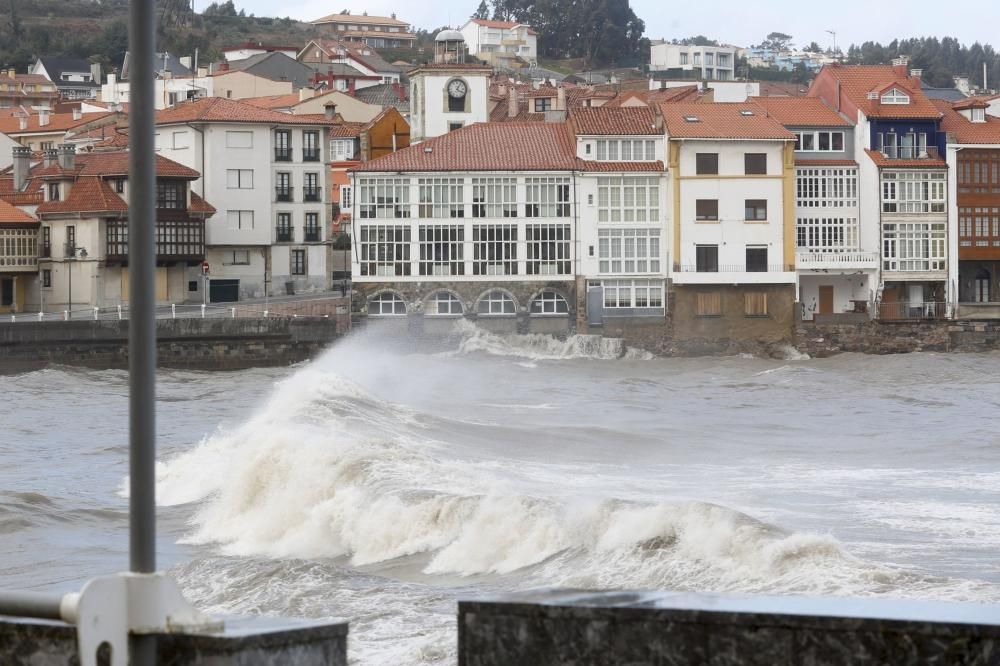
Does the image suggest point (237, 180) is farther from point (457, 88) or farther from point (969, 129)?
point (969, 129)

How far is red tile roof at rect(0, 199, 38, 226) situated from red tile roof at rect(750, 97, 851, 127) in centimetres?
3002

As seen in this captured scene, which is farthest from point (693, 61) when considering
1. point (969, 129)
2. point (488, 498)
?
point (488, 498)

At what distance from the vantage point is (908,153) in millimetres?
69375

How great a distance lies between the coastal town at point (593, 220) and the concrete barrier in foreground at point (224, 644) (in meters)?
57.8

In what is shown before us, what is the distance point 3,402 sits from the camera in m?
45.3

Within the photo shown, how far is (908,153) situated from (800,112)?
4745 mm

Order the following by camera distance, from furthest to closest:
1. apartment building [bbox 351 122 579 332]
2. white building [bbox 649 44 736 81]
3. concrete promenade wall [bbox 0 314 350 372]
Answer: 1. white building [bbox 649 44 736 81]
2. apartment building [bbox 351 122 579 332]
3. concrete promenade wall [bbox 0 314 350 372]

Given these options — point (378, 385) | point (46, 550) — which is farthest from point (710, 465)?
point (378, 385)

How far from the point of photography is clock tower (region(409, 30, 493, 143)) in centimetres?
7688

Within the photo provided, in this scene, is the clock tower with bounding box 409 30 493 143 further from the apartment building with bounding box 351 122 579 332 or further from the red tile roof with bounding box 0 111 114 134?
the red tile roof with bounding box 0 111 114 134

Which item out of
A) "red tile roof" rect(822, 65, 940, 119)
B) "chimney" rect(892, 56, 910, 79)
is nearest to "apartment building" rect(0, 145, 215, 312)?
"red tile roof" rect(822, 65, 940, 119)

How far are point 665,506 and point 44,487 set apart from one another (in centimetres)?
1214

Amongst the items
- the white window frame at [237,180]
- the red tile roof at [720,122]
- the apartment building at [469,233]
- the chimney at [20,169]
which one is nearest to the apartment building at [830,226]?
the red tile roof at [720,122]

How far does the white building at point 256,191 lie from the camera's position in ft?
241
